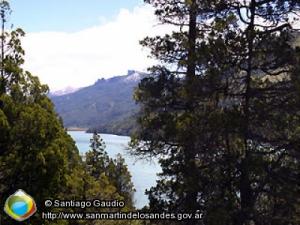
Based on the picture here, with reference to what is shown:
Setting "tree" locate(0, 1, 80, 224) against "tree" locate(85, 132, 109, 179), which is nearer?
"tree" locate(0, 1, 80, 224)

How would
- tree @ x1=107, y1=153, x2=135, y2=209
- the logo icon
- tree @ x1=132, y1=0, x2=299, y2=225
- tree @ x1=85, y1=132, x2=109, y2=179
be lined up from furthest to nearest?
tree @ x1=107, y1=153, x2=135, y2=209 → tree @ x1=85, y1=132, x2=109, y2=179 → the logo icon → tree @ x1=132, y1=0, x2=299, y2=225

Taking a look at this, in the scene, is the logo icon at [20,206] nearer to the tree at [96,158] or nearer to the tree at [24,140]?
the tree at [24,140]

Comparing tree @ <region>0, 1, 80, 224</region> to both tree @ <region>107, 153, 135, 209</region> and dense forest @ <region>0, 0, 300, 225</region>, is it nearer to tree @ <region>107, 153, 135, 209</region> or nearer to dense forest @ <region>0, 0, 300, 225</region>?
dense forest @ <region>0, 0, 300, 225</region>

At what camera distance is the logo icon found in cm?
1600

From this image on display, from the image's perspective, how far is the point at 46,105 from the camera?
18.5 m

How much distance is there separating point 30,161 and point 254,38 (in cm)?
877

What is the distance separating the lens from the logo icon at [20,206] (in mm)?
16000

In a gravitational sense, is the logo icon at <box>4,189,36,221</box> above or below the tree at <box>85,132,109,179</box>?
above

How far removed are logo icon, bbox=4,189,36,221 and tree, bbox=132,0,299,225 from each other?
4594 millimetres

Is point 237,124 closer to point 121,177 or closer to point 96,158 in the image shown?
point 96,158

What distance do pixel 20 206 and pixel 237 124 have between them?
8133mm

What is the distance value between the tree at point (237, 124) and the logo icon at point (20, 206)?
4.59 metres

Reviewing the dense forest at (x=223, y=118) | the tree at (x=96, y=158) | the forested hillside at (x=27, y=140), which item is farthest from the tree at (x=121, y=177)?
the dense forest at (x=223, y=118)

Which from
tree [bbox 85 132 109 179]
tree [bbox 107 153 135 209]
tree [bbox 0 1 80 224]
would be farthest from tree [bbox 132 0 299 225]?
tree [bbox 107 153 135 209]
